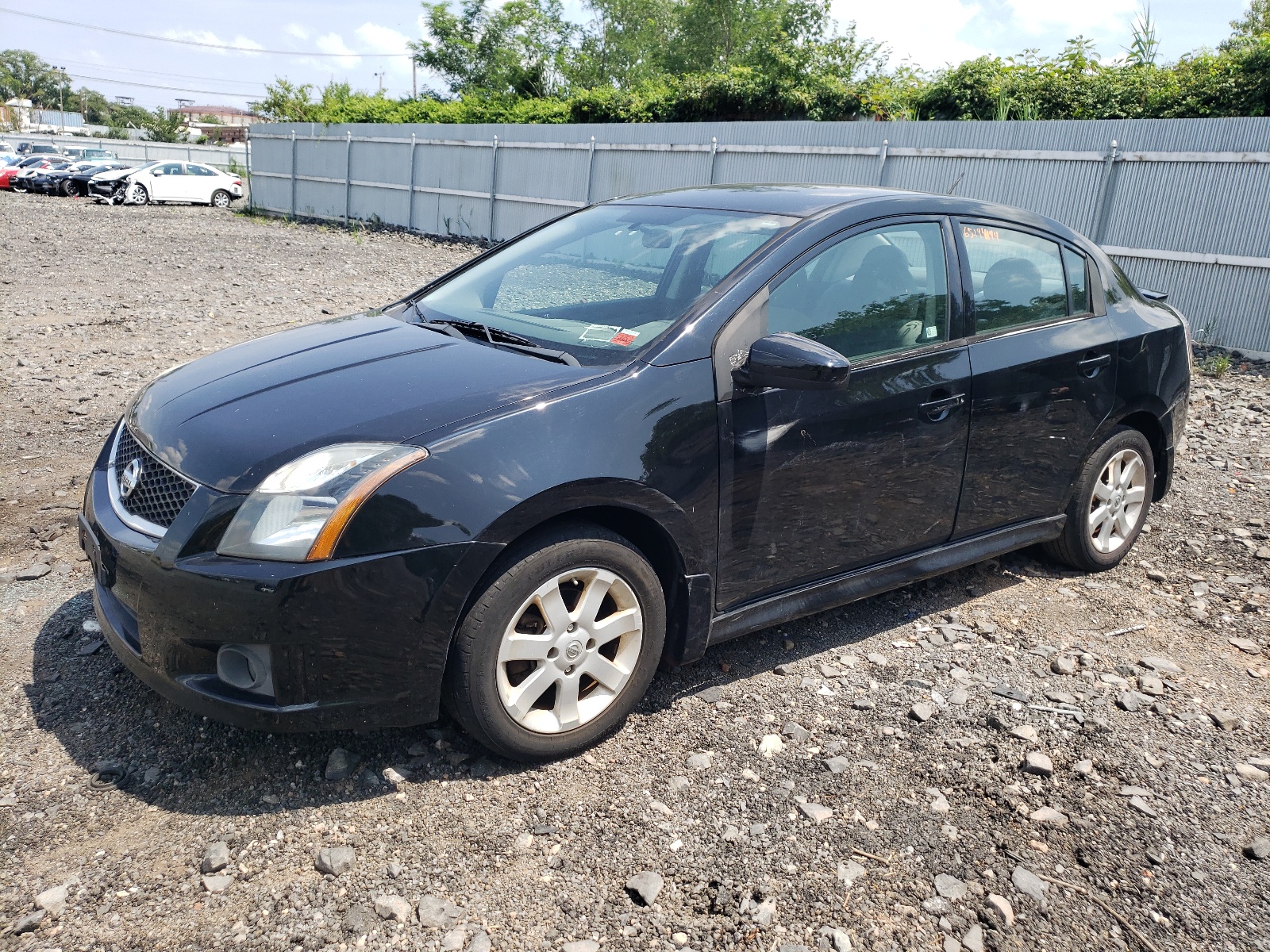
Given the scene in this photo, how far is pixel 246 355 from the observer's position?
11.6ft

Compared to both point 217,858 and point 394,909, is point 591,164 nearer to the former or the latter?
point 217,858

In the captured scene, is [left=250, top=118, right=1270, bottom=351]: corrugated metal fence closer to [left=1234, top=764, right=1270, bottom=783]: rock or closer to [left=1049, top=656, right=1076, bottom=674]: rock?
[left=1049, top=656, right=1076, bottom=674]: rock

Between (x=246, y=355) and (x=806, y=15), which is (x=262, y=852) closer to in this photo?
(x=246, y=355)

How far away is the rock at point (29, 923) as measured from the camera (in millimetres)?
2250

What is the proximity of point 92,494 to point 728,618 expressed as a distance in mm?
2086

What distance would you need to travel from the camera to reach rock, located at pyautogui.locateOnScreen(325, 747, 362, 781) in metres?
2.91

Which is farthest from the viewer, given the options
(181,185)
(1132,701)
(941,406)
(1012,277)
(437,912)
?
(181,185)

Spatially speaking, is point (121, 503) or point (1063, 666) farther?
point (1063, 666)

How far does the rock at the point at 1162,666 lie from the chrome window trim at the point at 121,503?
3476mm

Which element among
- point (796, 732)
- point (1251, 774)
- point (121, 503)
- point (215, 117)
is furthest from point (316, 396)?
point (215, 117)

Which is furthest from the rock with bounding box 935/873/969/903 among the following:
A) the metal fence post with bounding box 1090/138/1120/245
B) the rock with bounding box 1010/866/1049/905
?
the metal fence post with bounding box 1090/138/1120/245

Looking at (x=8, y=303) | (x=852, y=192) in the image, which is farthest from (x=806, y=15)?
(x=852, y=192)

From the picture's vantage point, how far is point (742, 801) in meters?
2.88

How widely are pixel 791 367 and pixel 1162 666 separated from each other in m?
2.07
